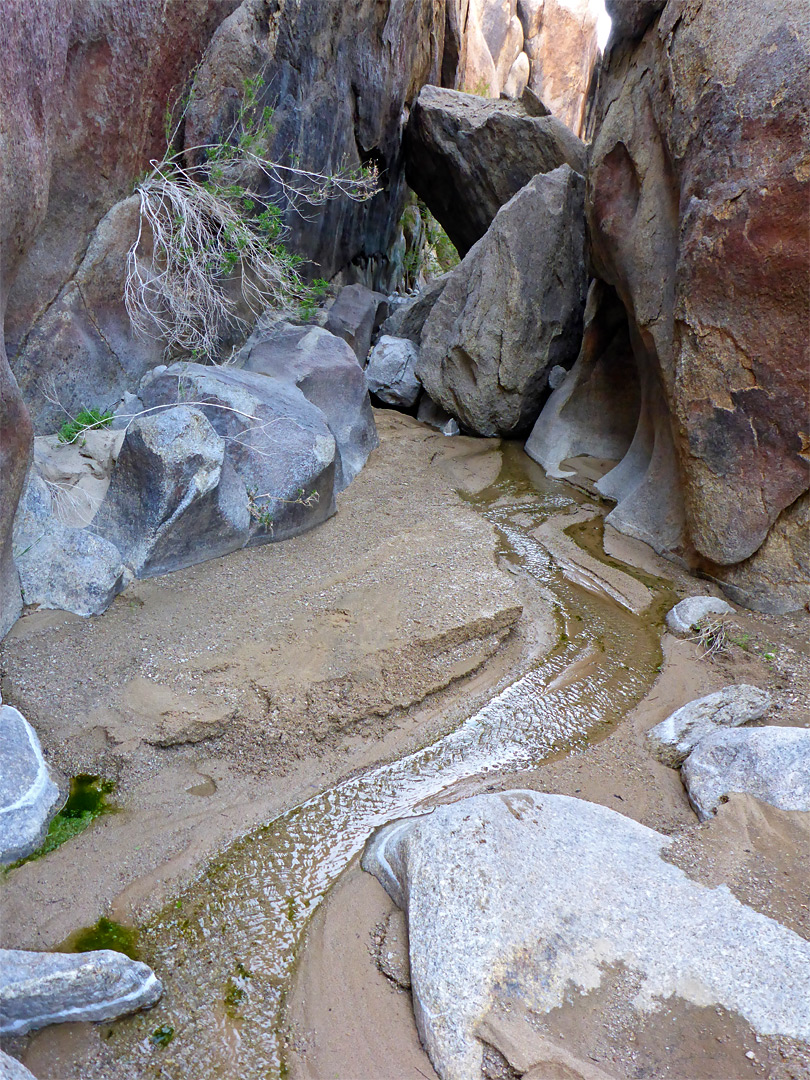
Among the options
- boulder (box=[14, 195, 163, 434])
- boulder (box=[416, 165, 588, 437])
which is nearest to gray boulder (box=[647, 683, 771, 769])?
boulder (box=[14, 195, 163, 434])

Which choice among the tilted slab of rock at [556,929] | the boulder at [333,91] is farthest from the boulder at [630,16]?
the tilted slab of rock at [556,929]

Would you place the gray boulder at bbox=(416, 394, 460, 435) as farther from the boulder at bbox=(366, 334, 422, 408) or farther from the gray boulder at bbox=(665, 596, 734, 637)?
the gray boulder at bbox=(665, 596, 734, 637)

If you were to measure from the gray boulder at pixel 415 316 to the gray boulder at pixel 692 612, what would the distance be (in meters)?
5.37

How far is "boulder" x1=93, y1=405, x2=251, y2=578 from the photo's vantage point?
388 cm

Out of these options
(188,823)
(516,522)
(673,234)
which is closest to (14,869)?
(188,823)

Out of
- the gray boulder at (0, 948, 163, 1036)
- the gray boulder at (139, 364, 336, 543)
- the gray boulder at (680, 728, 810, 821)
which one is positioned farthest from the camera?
the gray boulder at (139, 364, 336, 543)

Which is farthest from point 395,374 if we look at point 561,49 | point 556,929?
point 561,49

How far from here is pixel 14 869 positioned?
2.25 meters

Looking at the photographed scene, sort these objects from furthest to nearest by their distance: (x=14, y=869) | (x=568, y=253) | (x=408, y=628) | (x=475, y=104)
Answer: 1. (x=475, y=104)
2. (x=568, y=253)
3. (x=408, y=628)
4. (x=14, y=869)

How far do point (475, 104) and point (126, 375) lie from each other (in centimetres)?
648

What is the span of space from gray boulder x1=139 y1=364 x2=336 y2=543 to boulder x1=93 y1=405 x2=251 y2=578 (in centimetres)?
32

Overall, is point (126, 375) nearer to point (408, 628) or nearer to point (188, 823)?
point (408, 628)

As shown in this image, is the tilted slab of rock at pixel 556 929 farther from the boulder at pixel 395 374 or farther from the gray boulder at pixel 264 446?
the boulder at pixel 395 374

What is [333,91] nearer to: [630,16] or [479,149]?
[479,149]
